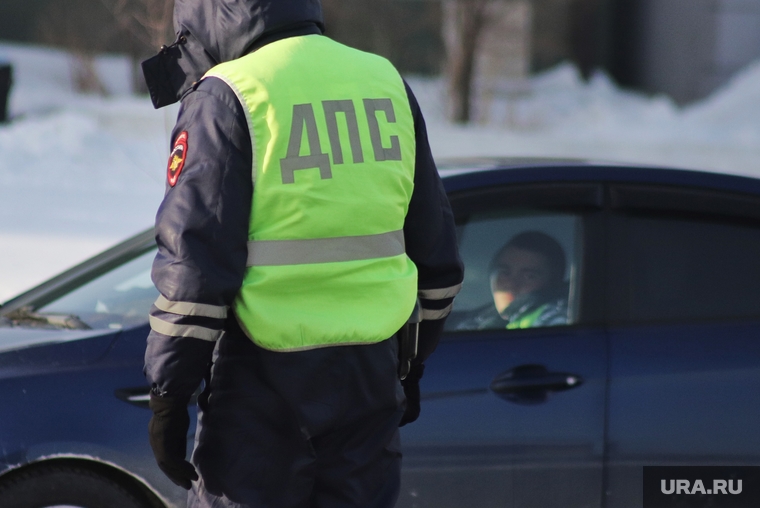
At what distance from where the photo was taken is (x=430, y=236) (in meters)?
2.27

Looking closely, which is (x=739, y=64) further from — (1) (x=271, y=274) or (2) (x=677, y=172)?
(1) (x=271, y=274)

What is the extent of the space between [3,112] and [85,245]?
6.48m

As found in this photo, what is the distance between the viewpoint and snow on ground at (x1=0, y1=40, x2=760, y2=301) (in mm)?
8523

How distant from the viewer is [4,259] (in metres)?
7.28

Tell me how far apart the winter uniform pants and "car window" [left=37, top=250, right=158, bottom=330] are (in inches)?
42.6

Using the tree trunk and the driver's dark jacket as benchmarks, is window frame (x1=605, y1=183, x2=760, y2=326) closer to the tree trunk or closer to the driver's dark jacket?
the driver's dark jacket

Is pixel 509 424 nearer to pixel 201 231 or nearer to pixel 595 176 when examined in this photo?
pixel 595 176

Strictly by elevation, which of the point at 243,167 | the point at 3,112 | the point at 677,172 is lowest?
the point at 243,167

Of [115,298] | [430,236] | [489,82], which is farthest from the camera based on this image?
[489,82]

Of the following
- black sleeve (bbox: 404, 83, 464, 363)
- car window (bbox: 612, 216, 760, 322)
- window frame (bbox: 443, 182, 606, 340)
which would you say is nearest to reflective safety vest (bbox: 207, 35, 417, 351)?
black sleeve (bbox: 404, 83, 464, 363)

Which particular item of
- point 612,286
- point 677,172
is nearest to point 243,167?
point 612,286

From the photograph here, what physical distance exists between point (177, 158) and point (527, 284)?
1469 mm

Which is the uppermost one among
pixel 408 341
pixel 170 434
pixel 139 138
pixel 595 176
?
pixel 139 138

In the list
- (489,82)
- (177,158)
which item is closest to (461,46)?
(489,82)
